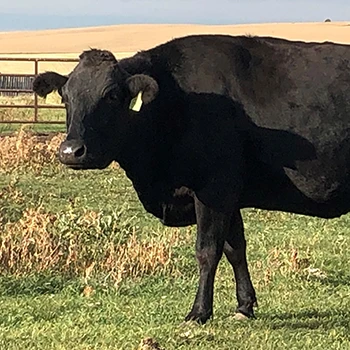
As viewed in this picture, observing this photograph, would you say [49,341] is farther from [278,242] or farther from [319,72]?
[278,242]

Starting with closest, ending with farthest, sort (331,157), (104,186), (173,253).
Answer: (331,157), (173,253), (104,186)

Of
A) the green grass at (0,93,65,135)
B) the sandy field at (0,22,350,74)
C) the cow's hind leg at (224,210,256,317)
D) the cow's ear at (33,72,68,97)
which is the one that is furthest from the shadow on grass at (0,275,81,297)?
the sandy field at (0,22,350,74)

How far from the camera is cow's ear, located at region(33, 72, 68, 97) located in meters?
6.93

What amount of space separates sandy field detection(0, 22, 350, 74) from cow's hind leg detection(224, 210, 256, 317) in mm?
46274

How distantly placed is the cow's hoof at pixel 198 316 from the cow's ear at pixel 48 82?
74.6 inches

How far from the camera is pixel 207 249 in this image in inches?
268

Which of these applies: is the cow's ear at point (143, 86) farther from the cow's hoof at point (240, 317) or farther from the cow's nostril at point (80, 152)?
the cow's hoof at point (240, 317)

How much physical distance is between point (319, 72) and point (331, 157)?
2.03 ft

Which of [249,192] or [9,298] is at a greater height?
[249,192]

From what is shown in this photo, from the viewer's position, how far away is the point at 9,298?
24.6 ft

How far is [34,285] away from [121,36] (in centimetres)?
7184

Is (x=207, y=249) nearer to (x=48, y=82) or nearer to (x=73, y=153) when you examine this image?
(x=73, y=153)

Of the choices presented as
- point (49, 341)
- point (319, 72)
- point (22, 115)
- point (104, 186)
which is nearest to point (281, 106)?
point (319, 72)

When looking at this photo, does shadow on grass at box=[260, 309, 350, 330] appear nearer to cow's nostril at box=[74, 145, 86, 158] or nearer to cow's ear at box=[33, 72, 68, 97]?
cow's nostril at box=[74, 145, 86, 158]
